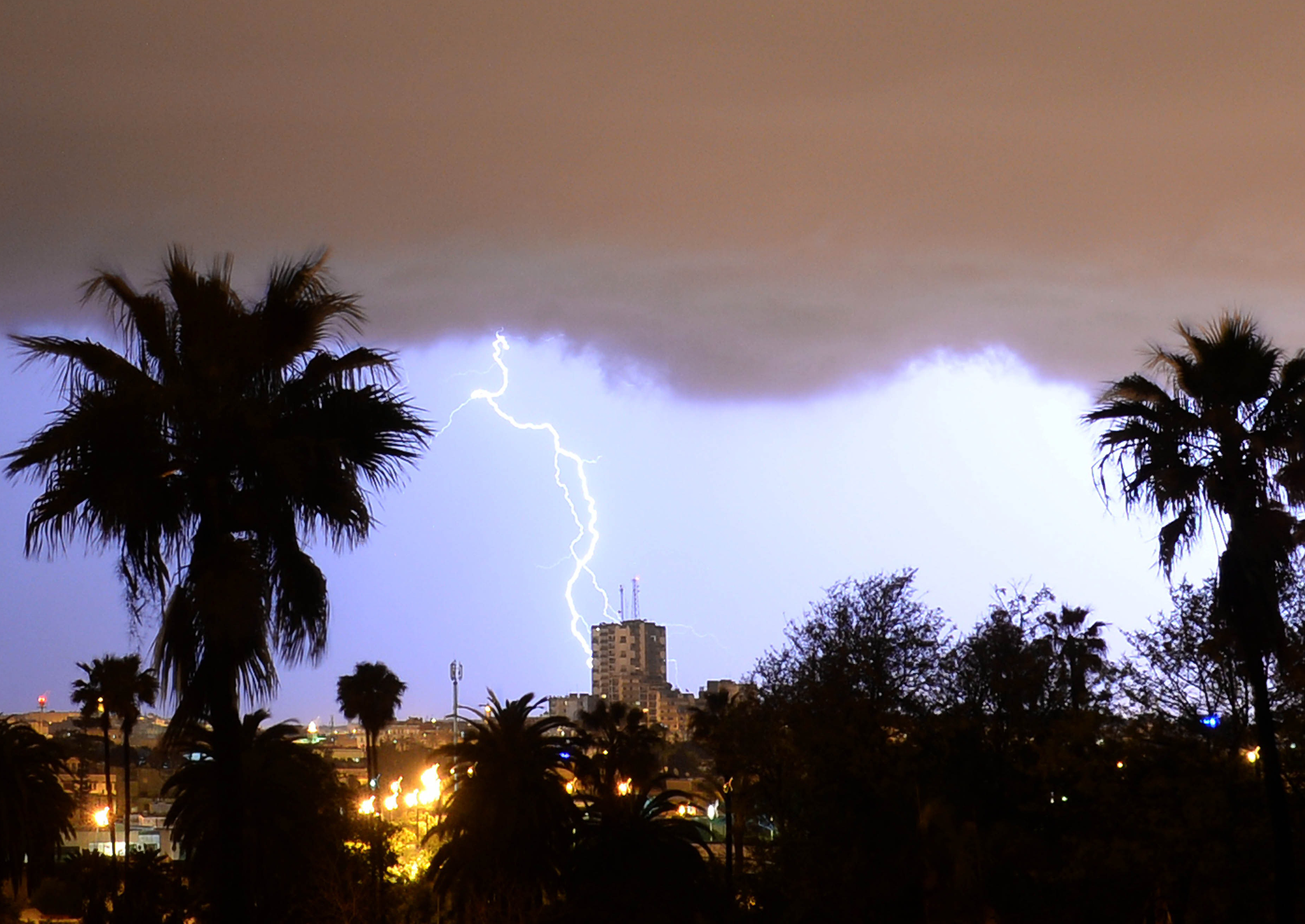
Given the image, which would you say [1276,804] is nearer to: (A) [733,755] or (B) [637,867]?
(B) [637,867]

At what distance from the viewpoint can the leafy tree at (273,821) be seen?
27.0m

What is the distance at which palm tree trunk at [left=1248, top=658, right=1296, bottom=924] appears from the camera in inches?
696

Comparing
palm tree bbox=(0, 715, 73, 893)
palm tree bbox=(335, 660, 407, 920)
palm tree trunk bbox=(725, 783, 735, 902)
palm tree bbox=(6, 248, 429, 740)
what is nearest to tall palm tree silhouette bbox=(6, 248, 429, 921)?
palm tree bbox=(6, 248, 429, 740)

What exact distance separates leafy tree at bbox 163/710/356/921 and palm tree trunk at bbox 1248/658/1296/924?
15978 millimetres

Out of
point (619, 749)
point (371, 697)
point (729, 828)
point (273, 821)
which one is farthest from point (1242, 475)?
point (371, 697)

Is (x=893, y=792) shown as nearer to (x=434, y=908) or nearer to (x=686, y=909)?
(x=686, y=909)

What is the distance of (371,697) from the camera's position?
79.5m

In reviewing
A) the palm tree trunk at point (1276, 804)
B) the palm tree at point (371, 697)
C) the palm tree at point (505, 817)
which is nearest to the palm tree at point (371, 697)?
the palm tree at point (371, 697)

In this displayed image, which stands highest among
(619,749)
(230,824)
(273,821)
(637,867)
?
(230,824)

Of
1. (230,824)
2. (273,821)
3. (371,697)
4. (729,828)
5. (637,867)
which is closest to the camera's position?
(230,824)

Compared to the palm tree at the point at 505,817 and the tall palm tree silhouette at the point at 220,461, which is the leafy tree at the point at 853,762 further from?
the tall palm tree silhouette at the point at 220,461

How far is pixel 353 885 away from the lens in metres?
28.0

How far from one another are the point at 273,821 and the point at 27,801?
656 centimetres

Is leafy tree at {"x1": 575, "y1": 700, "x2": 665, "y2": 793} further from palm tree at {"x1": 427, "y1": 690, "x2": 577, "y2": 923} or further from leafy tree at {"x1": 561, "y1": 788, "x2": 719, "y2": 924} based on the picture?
palm tree at {"x1": 427, "y1": 690, "x2": 577, "y2": 923}
